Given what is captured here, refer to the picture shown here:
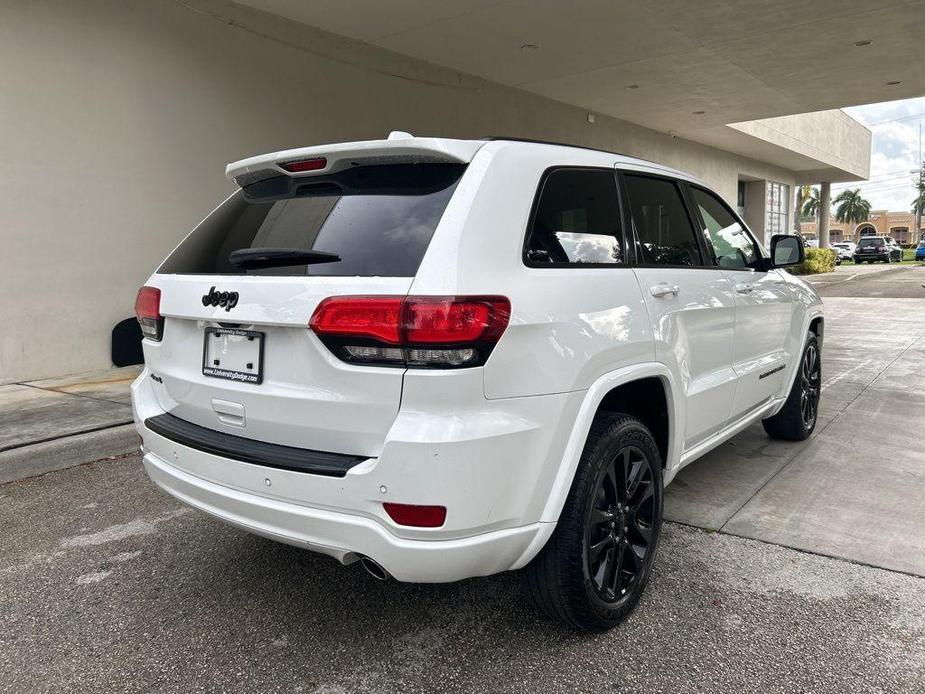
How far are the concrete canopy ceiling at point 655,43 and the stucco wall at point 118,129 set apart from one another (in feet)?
2.27

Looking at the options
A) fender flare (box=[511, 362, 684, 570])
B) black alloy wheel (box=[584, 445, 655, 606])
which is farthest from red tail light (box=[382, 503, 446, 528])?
black alloy wheel (box=[584, 445, 655, 606])

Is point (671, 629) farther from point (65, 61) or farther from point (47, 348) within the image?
point (65, 61)

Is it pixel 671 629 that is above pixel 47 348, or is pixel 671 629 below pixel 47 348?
below

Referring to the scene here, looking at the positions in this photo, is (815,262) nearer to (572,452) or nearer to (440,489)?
(572,452)

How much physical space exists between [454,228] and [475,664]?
152cm

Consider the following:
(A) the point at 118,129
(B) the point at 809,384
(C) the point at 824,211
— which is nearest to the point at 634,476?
(B) the point at 809,384

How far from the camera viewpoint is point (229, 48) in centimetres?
870

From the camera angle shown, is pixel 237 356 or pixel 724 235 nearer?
pixel 237 356

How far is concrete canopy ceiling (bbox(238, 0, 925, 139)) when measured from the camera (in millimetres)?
9023

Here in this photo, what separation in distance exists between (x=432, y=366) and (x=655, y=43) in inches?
398

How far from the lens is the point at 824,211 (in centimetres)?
3428

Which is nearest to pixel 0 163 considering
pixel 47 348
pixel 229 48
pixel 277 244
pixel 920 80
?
pixel 47 348

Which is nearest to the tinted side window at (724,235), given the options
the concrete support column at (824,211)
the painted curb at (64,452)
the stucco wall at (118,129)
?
the painted curb at (64,452)

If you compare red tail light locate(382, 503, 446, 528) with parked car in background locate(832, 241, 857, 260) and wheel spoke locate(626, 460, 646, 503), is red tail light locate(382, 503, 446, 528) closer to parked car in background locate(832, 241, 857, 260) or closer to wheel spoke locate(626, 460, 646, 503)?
wheel spoke locate(626, 460, 646, 503)
